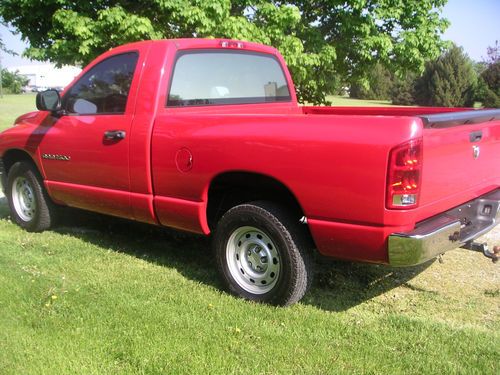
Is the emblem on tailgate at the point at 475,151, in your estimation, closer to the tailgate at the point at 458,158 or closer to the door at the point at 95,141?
the tailgate at the point at 458,158

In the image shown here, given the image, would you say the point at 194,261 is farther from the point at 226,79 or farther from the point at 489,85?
the point at 489,85

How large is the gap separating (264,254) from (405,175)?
48.7 inches

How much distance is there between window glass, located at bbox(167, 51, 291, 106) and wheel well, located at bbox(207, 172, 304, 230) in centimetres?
84

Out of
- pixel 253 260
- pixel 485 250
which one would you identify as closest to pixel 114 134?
pixel 253 260

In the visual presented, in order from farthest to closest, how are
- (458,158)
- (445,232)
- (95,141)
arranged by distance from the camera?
(95,141), (458,158), (445,232)

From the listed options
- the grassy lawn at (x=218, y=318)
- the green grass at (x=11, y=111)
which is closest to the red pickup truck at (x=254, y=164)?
the grassy lawn at (x=218, y=318)

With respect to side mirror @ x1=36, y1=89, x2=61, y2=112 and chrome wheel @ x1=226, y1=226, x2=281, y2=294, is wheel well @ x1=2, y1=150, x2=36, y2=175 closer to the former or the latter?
side mirror @ x1=36, y1=89, x2=61, y2=112

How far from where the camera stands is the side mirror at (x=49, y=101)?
5.11 m

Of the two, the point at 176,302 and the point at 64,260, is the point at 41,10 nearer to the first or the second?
the point at 64,260

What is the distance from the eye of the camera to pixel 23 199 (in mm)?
6027

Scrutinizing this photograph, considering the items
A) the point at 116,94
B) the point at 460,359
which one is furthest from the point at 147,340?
the point at 116,94

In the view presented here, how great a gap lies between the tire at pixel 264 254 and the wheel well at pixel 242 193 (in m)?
0.11

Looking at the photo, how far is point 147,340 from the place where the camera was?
3.36 metres

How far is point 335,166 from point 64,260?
278 cm
